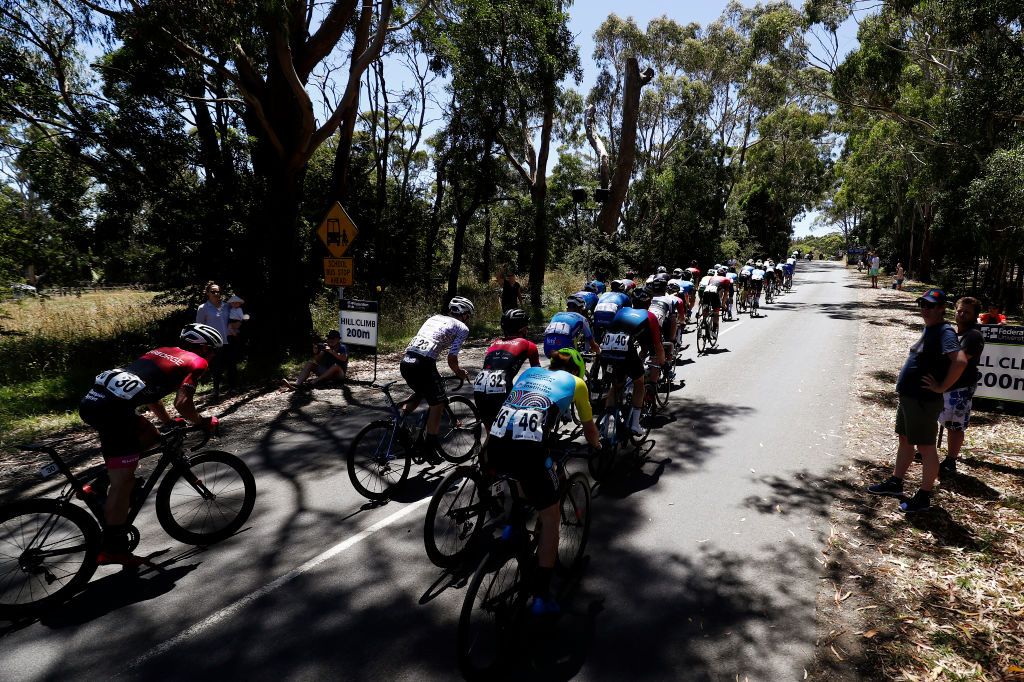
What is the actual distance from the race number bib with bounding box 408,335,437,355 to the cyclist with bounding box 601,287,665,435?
7.02 ft

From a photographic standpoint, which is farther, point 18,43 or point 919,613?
point 18,43

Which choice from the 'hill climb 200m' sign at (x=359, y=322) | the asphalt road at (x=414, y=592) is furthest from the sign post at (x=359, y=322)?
the asphalt road at (x=414, y=592)

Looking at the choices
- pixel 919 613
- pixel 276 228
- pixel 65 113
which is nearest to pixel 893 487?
pixel 919 613

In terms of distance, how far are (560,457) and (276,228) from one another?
11586mm

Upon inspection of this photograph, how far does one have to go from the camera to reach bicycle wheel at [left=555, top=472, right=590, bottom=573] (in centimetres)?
438

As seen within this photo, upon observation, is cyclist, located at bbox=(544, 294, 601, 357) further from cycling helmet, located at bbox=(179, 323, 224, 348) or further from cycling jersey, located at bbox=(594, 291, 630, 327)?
cycling helmet, located at bbox=(179, 323, 224, 348)

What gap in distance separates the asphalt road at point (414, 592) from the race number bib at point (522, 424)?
4.72 feet

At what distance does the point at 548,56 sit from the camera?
65.4 feet

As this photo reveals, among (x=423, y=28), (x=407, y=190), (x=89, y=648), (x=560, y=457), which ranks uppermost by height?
(x=423, y=28)

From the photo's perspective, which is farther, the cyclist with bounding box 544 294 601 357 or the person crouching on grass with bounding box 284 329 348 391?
the person crouching on grass with bounding box 284 329 348 391

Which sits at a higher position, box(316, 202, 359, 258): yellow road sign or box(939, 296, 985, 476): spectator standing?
box(316, 202, 359, 258): yellow road sign

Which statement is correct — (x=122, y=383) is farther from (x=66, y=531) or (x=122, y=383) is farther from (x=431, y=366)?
(x=431, y=366)

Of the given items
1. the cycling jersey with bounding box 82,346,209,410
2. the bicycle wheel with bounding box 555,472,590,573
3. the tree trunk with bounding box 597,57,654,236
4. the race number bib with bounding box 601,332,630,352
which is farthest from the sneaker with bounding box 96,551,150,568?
the tree trunk with bounding box 597,57,654,236

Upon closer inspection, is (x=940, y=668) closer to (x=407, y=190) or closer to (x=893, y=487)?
(x=893, y=487)
